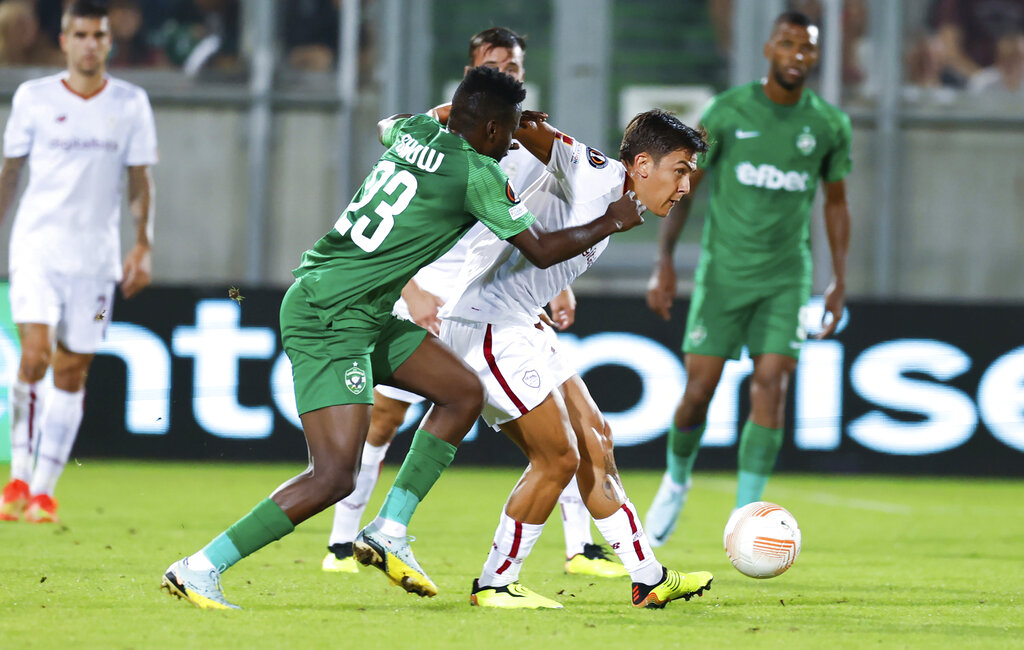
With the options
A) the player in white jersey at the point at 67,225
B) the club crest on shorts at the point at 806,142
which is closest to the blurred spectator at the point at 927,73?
the club crest on shorts at the point at 806,142

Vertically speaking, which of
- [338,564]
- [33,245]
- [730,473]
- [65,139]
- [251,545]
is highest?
[65,139]

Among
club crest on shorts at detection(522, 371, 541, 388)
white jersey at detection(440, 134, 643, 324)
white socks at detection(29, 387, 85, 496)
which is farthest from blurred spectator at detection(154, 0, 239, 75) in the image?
club crest on shorts at detection(522, 371, 541, 388)

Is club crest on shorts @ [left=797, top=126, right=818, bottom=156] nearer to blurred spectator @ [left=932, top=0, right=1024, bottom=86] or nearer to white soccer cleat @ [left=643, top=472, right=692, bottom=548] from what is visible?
white soccer cleat @ [left=643, top=472, right=692, bottom=548]

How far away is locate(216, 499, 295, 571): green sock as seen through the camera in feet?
14.0

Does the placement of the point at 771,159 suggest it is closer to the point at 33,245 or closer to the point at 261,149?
the point at 33,245

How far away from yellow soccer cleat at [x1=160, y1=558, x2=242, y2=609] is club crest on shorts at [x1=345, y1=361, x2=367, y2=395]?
67cm

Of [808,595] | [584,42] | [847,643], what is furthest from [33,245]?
[584,42]

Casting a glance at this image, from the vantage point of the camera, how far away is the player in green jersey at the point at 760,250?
6.54 m

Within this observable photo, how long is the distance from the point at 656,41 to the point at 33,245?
24.5ft

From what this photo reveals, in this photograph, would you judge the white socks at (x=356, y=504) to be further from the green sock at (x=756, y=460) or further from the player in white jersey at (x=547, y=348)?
the green sock at (x=756, y=460)

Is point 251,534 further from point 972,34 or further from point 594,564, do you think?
point 972,34

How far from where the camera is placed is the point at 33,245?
23.5 ft

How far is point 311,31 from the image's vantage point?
42.1 feet

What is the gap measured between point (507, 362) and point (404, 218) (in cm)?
59
